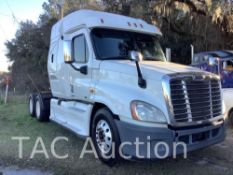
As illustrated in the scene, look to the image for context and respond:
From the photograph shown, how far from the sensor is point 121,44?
6.62 metres

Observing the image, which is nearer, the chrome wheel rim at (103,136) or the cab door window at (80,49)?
the chrome wheel rim at (103,136)

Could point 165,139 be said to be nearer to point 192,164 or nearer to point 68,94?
point 192,164

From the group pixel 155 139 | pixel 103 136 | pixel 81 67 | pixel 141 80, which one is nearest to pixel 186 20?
pixel 81 67

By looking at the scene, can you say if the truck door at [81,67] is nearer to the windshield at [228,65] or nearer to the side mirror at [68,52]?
the side mirror at [68,52]

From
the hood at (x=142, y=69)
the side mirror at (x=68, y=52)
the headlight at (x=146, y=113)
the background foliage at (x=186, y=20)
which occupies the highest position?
the background foliage at (x=186, y=20)

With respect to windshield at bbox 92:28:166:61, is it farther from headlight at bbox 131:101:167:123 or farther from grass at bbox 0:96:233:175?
grass at bbox 0:96:233:175

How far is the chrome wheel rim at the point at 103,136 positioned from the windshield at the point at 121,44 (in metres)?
1.28

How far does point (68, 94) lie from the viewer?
7727mm

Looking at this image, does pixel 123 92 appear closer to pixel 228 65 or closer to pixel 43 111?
pixel 43 111

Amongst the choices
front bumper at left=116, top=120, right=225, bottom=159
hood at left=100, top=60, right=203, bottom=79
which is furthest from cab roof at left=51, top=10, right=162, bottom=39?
front bumper at left=116, top=120, right=225, bottom=159

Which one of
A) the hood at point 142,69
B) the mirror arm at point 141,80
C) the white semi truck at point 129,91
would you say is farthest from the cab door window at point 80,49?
the mirror arm at point 141,80

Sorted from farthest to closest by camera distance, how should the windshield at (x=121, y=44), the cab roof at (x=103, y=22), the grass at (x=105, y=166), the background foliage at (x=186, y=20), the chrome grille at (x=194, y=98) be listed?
the background foliage at (x=186, y=20) → the cab roof at (x=103, y=22) → the windshield at (x=121, y=44) → the grass at (x=105, y=166) → the chrome grille at (x=194, y=98)

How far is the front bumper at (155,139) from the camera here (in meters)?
5.00

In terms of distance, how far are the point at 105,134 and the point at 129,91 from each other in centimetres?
98
